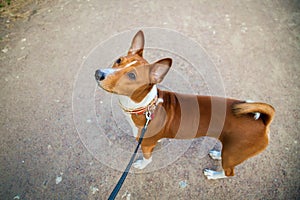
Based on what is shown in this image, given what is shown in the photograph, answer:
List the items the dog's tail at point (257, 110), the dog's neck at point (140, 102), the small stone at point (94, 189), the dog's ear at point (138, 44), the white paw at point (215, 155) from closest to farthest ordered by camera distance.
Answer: the dog's tail at point (257, 110)
the dog's neck at point (140, 102)
the dog's ear at point (138, 44)
the small stone at point (94, 189)
the white paw at point (215, 155)

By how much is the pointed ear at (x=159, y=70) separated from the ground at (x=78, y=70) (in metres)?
1.47

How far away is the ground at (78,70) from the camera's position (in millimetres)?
2914

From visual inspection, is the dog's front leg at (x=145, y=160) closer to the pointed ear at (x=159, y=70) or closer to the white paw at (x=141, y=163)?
the white paw at (x=141, y=163)

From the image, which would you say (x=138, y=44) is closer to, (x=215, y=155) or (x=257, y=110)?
(x=257, y=110)

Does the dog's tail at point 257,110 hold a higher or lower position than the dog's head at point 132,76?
lower

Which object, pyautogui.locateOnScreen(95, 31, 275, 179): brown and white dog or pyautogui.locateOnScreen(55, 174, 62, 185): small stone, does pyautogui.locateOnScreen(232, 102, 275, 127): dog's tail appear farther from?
pyautogui.locateOnScreen(55, 174, 62, 185): small stone

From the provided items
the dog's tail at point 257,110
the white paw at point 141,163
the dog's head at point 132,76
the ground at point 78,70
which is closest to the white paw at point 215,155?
the ground at point 78,70

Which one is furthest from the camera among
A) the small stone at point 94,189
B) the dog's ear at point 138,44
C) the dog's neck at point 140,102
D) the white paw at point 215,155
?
the white paw at point 215,155

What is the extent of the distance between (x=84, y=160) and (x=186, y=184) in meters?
1.42

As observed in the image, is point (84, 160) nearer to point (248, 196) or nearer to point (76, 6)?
point (248, 196)

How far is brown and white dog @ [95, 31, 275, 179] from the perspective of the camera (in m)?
2.08

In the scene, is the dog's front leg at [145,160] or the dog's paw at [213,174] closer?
the dog's front leg at [145,160]

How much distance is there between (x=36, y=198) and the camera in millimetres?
2816

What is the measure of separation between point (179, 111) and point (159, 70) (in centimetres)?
57
